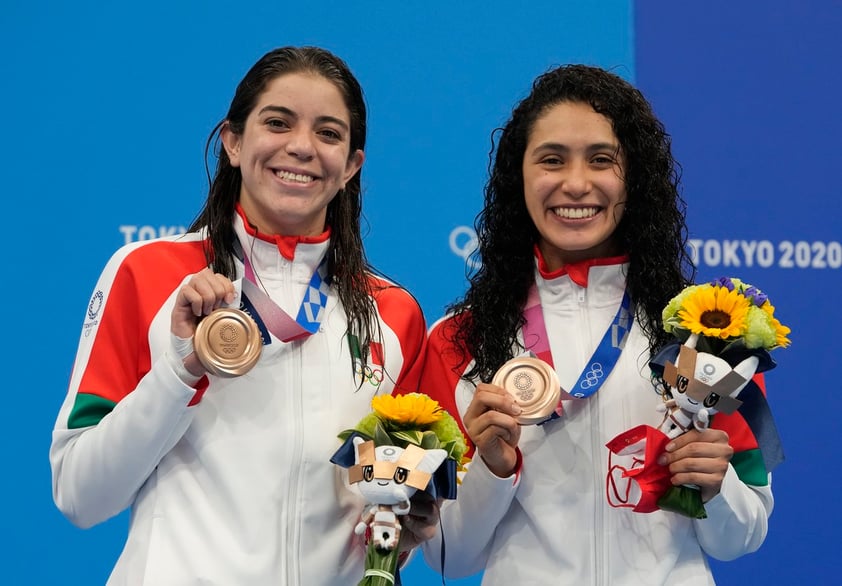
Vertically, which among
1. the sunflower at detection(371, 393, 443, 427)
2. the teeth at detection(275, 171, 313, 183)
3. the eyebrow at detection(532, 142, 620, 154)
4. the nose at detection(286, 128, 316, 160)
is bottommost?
the sunflower at detection(371, 393, 443, 427)

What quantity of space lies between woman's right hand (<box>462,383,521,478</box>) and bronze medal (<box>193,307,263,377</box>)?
0.43 m

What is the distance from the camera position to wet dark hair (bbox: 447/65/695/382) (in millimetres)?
2445

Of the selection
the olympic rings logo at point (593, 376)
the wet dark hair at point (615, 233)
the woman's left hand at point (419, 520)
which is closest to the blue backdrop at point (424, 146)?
the wet dark hair at point (615, 233)

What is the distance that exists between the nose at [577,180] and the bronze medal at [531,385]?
38 centimetres

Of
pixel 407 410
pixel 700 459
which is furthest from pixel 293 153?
pixel 700 459

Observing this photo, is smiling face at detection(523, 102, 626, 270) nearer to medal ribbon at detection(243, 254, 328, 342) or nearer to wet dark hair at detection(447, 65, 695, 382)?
wet dark hair at detection(447, 65, 695, 382)

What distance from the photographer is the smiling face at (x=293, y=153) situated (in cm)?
231

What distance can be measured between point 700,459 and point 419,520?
21.0 inches

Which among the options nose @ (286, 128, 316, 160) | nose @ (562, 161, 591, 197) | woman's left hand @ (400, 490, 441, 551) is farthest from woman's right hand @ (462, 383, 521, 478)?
nose @ (286, 128, 316, 160)

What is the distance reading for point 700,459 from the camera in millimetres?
2131

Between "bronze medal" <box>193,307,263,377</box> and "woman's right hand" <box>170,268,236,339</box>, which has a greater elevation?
"woman's right hand" <box>170,268,236,339</box>

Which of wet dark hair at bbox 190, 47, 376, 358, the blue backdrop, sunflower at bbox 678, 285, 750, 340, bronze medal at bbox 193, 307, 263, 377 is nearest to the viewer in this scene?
bronze medal at bbox 193, 307, 263, 377

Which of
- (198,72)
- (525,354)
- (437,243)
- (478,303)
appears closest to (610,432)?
(525,354)

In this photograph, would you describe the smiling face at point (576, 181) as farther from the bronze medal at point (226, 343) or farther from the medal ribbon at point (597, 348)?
the bronze medal at point (226, 343)
